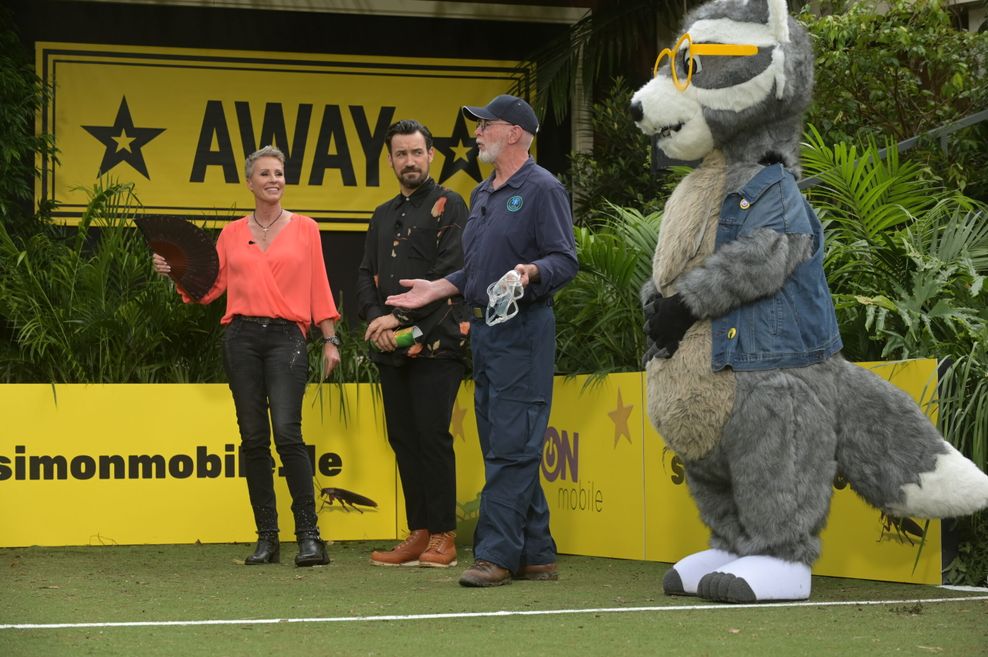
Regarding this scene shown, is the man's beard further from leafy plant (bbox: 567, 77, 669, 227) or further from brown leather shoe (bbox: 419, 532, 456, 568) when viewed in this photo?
leafy plant (bbox: 567, 77, 669, 227)

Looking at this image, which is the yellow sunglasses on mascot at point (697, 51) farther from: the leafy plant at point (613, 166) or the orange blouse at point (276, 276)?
the leafy plant at point (613, 166)

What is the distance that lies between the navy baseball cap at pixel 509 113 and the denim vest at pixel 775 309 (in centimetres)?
103

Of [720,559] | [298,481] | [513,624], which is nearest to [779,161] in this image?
[720,559]

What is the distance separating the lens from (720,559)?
477 cm

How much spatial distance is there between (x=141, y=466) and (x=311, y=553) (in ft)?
4.24

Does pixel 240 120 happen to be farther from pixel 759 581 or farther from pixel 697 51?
pixel 759 581

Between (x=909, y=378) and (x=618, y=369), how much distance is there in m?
1.75

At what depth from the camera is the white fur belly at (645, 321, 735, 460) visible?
180 inches

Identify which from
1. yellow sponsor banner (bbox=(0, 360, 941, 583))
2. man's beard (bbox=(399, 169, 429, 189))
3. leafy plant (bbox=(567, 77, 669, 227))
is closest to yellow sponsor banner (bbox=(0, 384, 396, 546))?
yellow sponsor banner (bbox=(0, 360, 941, 583))

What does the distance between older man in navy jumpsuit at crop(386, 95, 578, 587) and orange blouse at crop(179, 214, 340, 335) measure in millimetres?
844

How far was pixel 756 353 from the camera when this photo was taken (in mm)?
4566

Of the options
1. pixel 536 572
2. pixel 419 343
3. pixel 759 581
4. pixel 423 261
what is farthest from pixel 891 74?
pixel 759 581

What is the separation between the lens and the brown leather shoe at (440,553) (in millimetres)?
5984

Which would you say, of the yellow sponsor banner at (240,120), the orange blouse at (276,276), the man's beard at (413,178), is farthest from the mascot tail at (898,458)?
the yellow sponsor banner at (240,120)
